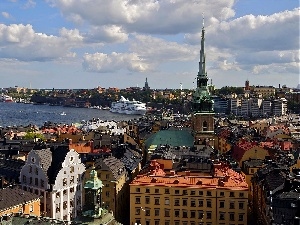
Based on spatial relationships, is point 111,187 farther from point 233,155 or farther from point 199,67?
point 199,67

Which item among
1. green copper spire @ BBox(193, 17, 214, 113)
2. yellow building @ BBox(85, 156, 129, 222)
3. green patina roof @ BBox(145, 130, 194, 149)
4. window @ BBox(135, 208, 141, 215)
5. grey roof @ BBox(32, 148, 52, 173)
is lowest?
window @ BBox(135, 208, 141, 215)

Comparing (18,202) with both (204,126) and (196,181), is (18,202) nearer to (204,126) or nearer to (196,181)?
(196,181)

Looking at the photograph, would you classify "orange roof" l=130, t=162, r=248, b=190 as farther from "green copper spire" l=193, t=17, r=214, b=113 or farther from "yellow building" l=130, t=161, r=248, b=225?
"green copper spire" l=193, t=17, r=214, b=113

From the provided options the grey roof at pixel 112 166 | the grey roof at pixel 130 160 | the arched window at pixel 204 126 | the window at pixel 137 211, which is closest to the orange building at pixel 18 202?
the grey roof at pixel 112 166

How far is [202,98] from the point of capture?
105 m

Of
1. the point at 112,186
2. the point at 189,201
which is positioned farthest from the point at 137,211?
the point at 189,201

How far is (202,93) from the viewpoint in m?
108

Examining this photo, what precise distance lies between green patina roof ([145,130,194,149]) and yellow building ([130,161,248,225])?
3342cm

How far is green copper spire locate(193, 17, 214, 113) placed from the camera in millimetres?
104500

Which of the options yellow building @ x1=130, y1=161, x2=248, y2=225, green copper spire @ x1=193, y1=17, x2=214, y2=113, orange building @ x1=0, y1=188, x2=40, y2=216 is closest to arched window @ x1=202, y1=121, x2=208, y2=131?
green copper spire @ x1=193, y1=17, x2=214, y2=113

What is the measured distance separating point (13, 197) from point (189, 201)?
21540 millimetres

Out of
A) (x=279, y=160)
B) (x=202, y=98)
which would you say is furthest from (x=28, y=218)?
(x=202, y=98)

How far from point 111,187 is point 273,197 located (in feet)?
77.7

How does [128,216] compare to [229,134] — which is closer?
[128,216]
